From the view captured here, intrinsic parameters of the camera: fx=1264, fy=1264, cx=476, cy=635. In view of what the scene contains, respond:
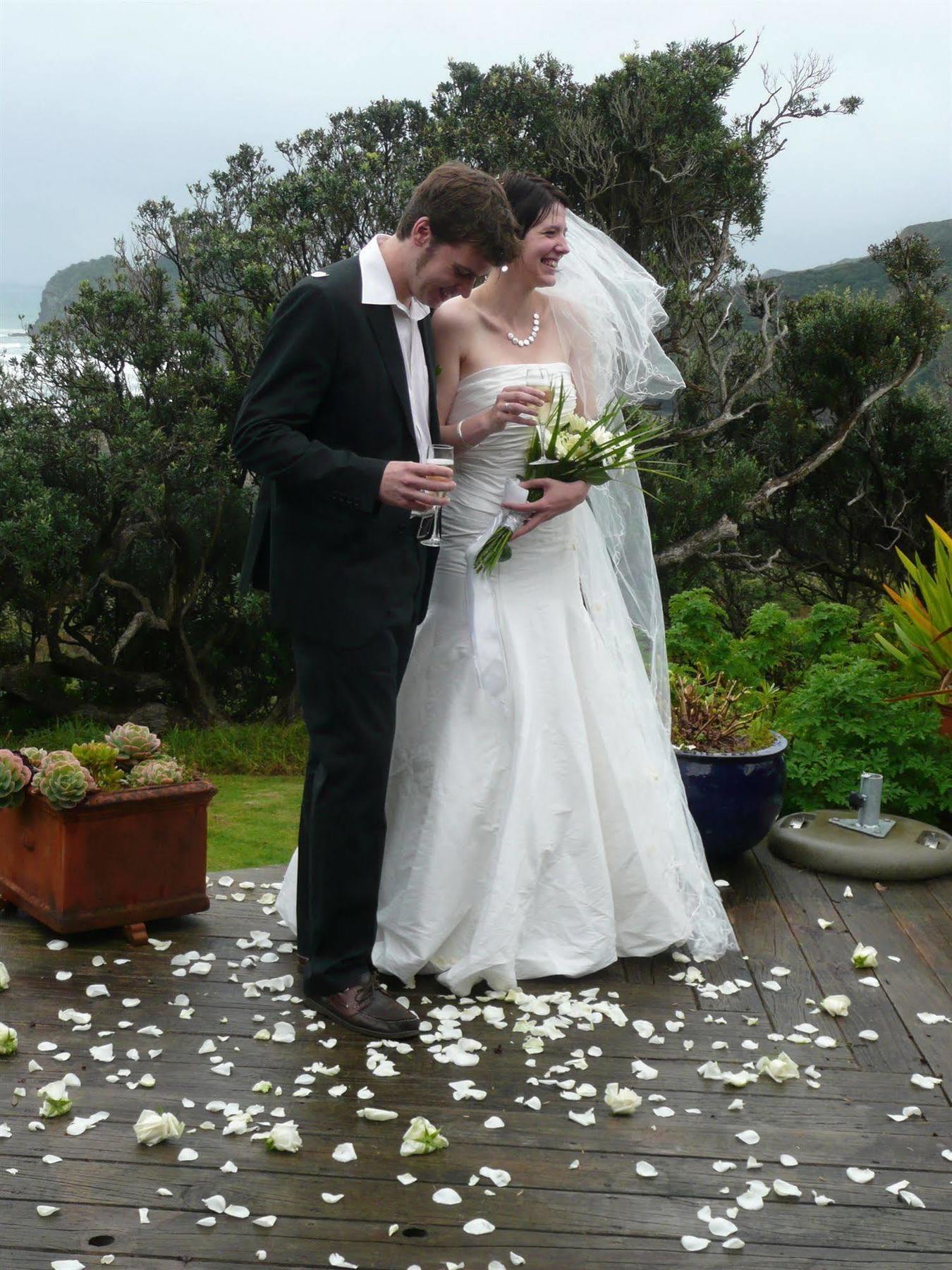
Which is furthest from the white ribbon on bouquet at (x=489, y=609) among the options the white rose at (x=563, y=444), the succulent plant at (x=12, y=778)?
the succulent plant at (x=12, y=778)

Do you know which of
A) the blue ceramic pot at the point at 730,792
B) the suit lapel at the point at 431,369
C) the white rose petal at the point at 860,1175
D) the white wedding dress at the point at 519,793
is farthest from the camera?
the blue ceramic pot at the point at 730,792

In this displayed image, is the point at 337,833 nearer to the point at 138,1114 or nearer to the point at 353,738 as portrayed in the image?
the point at 353,738

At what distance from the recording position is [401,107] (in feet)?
23.6

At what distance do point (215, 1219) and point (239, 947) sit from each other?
1.29 m

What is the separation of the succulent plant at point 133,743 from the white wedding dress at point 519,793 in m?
0.59

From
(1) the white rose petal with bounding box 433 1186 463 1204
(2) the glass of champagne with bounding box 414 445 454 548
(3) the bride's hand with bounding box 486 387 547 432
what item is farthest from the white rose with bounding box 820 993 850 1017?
(3) the bride's hand with bounding box 486 387 547 432

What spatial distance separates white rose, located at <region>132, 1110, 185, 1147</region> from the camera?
2389 millimetres

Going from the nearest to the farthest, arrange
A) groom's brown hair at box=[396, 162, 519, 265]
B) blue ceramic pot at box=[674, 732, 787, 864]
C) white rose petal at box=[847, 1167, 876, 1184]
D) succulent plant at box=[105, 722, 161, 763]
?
white rose petal at box=[847, 1167, 876, 1184]
groom's brown hair at box=[396, 162, 519, 265]
succulent plant at box=[105, 722, 161, 763]
blue ceramic pot at box=[674, 732, 787, 864]

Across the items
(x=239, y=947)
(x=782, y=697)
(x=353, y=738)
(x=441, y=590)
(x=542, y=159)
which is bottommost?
(x=239, y=947)

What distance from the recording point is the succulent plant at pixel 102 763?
3516 mm

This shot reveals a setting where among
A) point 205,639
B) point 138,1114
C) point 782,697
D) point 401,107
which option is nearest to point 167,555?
point 205,639

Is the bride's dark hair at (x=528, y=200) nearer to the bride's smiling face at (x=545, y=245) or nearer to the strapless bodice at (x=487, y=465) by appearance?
the bride's smiling face at (x=545, y=245)

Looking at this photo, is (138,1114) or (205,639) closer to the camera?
(138,1114)

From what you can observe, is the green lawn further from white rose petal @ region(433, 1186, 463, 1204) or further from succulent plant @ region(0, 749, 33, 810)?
white rose petal @ region(433, 1186, 463, 1204)
